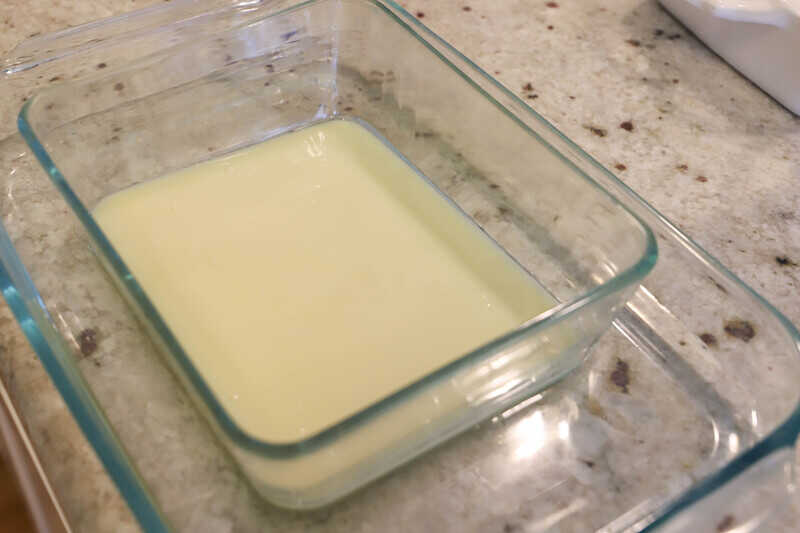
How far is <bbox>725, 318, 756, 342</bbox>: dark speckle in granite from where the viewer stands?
0.59m

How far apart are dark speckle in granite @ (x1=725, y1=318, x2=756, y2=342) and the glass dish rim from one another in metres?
0.11

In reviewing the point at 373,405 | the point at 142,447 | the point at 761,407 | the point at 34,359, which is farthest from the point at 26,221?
the point at 761,407

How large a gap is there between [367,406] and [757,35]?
648mm

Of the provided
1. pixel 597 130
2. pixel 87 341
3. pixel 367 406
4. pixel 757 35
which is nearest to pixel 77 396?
pixel 87 341

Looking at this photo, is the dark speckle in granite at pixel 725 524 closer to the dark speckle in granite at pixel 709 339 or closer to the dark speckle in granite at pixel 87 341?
the dark speckle in granite at pixel 709 339

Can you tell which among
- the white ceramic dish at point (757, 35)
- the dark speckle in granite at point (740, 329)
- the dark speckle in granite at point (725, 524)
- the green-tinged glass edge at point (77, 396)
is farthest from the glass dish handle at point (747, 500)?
the white ceramic dish at point (757, 35)

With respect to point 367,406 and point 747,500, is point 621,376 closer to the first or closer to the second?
point 747,500

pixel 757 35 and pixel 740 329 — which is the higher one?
pixel 757 35

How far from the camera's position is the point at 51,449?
501 millimetres

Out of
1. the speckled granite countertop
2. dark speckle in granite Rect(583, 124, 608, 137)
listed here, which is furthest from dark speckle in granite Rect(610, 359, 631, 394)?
dark speckle in granite Rect(583, 124, 608, 137)

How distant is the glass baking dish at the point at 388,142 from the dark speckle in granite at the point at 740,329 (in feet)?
0.34

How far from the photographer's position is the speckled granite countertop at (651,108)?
2.32 ft

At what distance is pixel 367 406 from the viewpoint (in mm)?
433

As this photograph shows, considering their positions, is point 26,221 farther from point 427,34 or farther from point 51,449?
point 427,34
